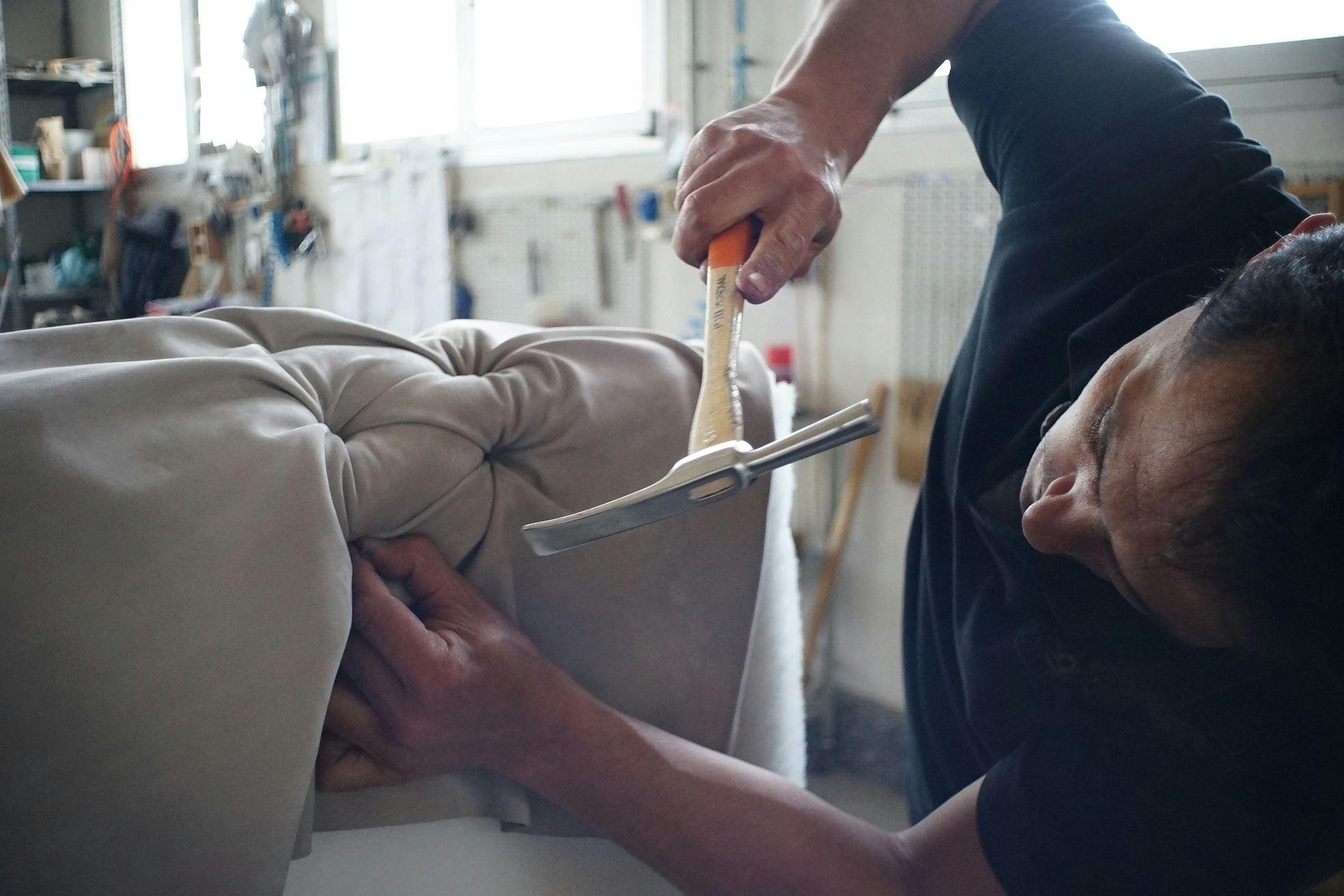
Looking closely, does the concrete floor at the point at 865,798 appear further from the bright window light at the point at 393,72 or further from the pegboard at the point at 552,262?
the bright window light at the point at 393,72

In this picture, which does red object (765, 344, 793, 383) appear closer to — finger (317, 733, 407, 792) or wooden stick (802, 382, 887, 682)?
wooden stick (802, 382, 887, 682)

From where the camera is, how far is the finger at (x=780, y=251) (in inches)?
28.1

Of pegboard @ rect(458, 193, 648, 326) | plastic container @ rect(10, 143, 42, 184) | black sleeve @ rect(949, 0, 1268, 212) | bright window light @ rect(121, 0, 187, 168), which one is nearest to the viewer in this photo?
black sleeve @ rect(949, 0, 1268, 212)

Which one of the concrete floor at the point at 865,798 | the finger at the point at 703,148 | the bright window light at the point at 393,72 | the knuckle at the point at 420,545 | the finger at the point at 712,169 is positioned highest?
the bright window light at the point at 393,72

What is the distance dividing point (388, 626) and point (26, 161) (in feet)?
15.3

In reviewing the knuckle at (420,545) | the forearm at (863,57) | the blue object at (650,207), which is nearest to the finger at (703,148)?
the forearm at (863,57)

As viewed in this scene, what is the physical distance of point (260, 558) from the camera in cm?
63

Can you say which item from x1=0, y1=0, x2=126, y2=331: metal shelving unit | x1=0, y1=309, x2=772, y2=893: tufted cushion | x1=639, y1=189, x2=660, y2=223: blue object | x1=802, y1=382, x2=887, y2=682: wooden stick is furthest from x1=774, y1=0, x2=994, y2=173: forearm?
x1=0, y1=0, x2=126, y2=331: metal shelving unit

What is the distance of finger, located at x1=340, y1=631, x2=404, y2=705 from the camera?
2.34 feet

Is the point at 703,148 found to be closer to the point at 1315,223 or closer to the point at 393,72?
the point at 1315,223

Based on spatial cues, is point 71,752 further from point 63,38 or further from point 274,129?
point 63,38

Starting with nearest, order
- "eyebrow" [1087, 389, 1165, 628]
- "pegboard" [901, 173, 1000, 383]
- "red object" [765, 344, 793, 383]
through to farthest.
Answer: "eyebrow" [1087, 389, 1165, 628]
"pegboard" [901, 173, 1000, 383]
"red object" [765, 344, 793, 383]

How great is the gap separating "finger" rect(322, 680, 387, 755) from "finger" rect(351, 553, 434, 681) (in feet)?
0.15

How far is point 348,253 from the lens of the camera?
338cm
